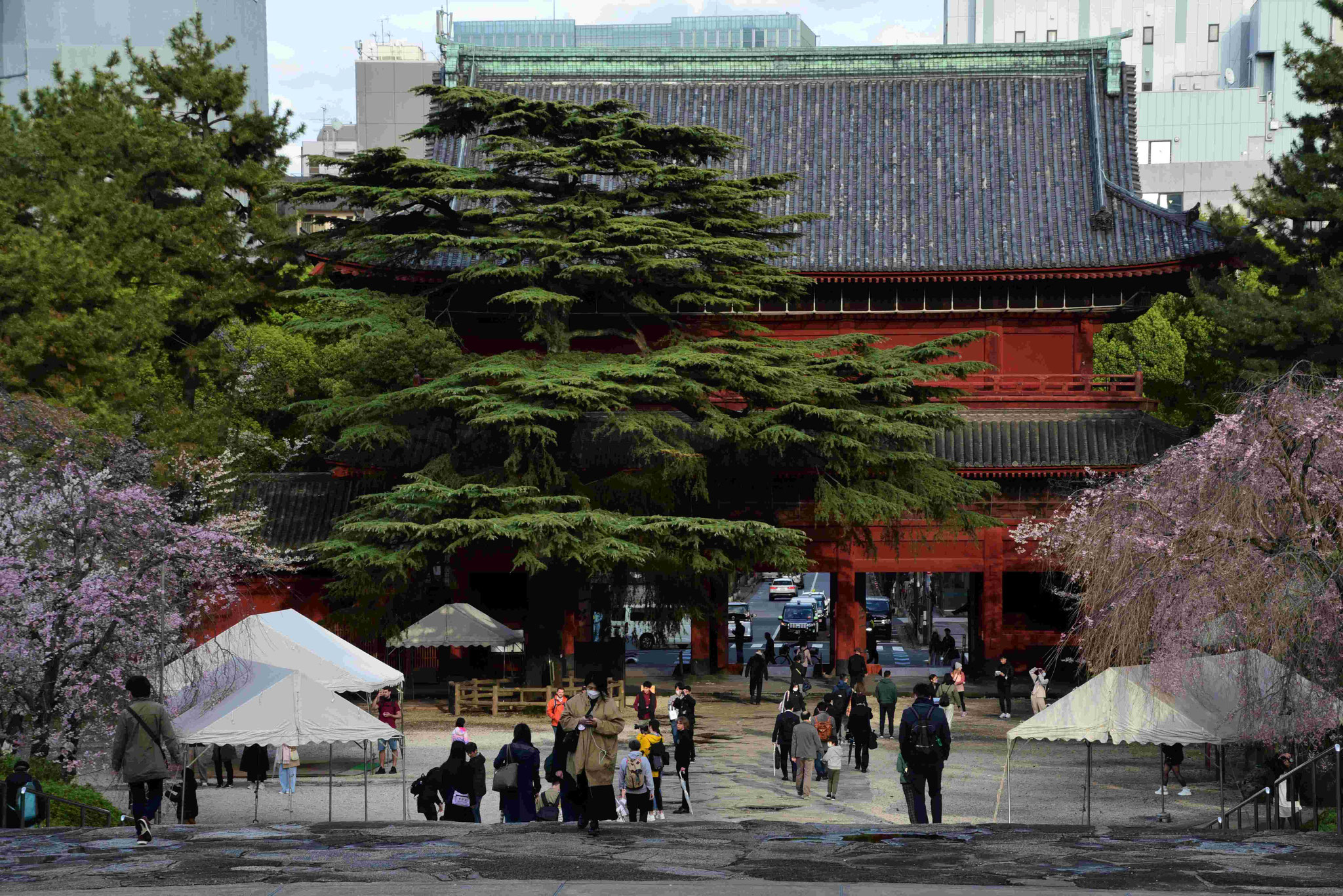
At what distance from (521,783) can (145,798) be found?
461 cm

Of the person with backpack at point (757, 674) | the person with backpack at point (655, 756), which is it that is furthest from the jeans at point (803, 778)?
the person with backpack at point (757, 674)

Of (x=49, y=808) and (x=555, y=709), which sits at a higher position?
(x=555, y=709)

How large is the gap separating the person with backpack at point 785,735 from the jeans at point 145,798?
11.6 metres

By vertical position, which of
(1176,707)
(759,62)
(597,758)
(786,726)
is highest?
(759,62)

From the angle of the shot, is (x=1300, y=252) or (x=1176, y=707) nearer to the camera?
(x=1176, y=707)

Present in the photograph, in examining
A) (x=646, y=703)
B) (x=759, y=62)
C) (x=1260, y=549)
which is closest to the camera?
(x=1260, y=549)

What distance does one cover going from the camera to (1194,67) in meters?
97.5

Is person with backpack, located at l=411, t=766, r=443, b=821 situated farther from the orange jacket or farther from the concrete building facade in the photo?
the concrete building facade

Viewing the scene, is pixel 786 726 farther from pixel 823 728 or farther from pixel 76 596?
pixel 76 596

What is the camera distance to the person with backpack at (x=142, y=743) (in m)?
14.3

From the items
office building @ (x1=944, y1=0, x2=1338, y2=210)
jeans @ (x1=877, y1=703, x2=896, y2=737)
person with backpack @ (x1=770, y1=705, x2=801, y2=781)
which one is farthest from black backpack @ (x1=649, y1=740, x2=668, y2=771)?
office building @ (x1=944, y1=0, x2=1338, y2=210)

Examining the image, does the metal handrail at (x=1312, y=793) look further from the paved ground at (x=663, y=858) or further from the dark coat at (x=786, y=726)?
the dark coat at (x=786, y=726)

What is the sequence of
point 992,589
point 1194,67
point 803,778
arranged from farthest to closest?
point 1194,67 < point 992,589 < point 803,778

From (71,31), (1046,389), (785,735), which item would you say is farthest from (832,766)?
(71,31)
